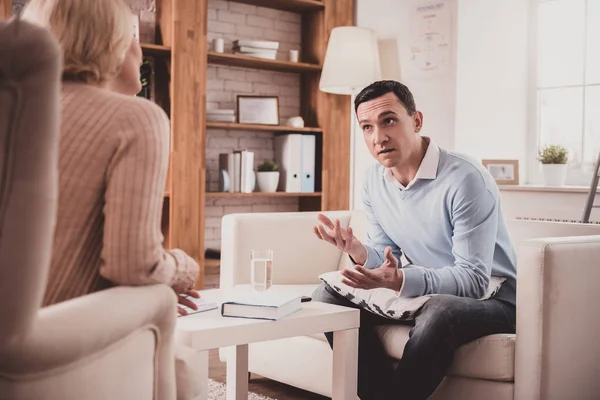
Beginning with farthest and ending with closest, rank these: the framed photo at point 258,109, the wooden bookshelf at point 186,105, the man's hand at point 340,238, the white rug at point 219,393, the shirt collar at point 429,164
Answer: the framed photo at point 258,109
the wooden bookshelf at point 186,105
the white rug at point 219,393
the shirt collar at point 429,164
the man's hand at point 340,238

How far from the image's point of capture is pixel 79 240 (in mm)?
1314

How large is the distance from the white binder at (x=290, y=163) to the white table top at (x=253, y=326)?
274 centimetres

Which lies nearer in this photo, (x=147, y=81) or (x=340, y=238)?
(x=340, y=238)

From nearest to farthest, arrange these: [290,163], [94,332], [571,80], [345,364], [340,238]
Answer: [94,332]
[345,364]
[340,238]
[571,80]
[290,163]

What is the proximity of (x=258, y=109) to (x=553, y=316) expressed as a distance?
3.00 m

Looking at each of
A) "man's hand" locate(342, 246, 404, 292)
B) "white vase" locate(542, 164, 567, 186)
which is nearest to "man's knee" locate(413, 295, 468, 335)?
"man's hand" locate(342, 246, 404, 292)

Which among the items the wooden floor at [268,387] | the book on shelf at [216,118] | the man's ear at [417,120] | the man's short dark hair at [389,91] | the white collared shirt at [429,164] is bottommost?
the wooden floor at [268,387]

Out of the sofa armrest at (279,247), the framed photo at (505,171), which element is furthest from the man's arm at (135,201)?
the framed photo at (505,171)

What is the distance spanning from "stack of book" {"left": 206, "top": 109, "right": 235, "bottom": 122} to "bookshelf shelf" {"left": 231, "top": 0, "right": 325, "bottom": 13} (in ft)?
2.45

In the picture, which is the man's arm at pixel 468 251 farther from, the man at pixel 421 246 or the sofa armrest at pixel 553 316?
the sofa armrest at pixel 553 316

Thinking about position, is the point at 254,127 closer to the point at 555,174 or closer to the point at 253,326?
the point at 555,174

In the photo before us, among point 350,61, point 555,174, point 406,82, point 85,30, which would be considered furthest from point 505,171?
point 85,30

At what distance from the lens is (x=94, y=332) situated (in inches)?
46.6

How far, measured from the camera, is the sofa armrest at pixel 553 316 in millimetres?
2127
